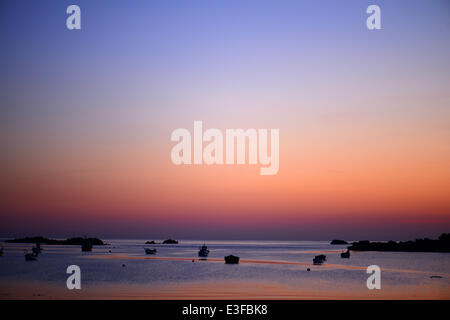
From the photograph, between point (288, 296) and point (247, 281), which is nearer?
point (288, 296)

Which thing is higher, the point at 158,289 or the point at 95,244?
the point at 158,289

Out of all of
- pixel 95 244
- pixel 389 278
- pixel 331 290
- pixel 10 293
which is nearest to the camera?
pixel 10 293

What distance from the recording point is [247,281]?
139ft

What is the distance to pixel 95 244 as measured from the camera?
601ft
